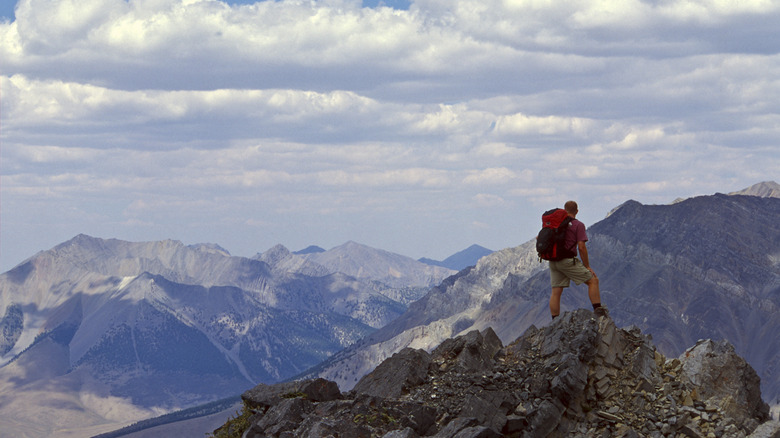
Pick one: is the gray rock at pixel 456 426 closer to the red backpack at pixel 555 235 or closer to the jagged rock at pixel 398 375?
the jagged rock at pixel 398 375

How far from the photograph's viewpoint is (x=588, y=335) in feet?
95.6

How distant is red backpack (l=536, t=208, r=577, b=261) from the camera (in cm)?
3155

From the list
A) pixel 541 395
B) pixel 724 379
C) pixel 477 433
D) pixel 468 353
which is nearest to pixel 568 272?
pixel 468 353

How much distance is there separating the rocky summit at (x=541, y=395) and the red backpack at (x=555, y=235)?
7.66 ft

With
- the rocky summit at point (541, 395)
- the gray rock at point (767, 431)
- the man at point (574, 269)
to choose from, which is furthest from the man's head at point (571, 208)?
the gray rock at point (767, 431)

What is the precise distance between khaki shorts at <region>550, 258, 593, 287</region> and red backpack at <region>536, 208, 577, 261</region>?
0.35 m

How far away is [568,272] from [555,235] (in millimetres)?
1719

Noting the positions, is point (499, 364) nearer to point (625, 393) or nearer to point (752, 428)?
point (625, 393)

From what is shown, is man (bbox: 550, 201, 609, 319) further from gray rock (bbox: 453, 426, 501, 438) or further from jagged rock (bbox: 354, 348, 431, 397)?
gray rock (bbox: 453, 426, 501, 438)

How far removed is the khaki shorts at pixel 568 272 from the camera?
3200 cm

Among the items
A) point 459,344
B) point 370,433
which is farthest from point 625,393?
point 370,433

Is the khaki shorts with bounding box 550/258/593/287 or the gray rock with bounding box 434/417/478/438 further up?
the khaki shorts with bounding box 550/258/593/287

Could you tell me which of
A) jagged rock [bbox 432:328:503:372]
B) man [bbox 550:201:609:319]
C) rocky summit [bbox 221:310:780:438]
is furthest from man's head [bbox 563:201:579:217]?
jagged rock [bbox 432:328:503:372]

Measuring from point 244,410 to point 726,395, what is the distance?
17.2 meters
